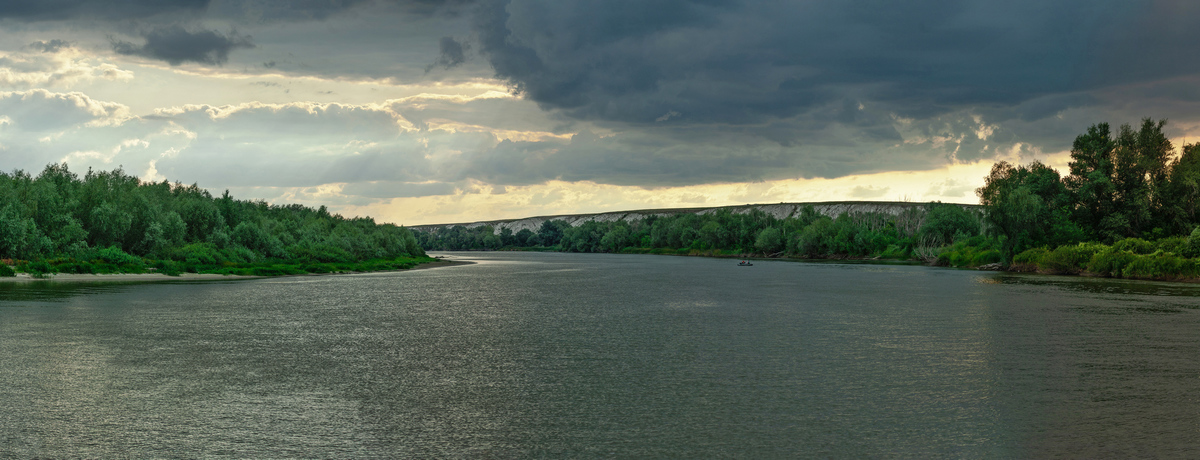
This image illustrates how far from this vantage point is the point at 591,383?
1752 cm

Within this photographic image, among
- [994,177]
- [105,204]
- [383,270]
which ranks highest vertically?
[994,177]

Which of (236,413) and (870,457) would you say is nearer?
(870,457)

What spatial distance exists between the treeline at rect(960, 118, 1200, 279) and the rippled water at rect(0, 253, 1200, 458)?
51.2 metres

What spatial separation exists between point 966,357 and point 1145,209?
77341mm

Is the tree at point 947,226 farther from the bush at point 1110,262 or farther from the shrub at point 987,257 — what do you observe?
the bush at point 1110,262

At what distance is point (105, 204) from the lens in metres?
Answer: 69.0

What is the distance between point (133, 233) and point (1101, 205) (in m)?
107

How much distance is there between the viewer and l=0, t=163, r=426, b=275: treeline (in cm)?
6094

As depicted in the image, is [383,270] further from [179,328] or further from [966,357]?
[966,357]

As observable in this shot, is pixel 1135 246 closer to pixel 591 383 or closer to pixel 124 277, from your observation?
pixel 591 383

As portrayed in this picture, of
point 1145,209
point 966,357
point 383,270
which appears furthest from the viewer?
point 383,270

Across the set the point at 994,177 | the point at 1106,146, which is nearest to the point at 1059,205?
the point at 1106,146

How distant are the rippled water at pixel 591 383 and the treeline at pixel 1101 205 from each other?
168 feet

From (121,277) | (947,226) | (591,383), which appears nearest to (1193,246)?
(947,226)
